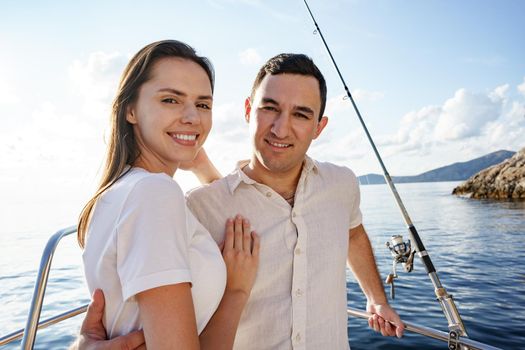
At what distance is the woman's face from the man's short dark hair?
0.84 meters

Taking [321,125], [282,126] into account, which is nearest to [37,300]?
[282,126]

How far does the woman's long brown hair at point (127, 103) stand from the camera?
1662 millimetres

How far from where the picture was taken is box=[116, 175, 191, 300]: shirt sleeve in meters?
1.27

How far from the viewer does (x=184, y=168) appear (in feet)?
9.78

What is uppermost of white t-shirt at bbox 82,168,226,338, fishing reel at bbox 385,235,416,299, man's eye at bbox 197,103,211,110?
man's eye at bbox 197,103,211,110

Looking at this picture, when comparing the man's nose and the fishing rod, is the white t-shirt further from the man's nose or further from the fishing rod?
the fishing rod

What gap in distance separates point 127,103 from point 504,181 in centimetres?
4280

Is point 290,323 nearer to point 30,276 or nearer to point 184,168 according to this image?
point 184,168

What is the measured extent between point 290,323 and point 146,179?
1224 mm

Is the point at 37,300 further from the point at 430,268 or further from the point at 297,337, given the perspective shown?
the point at 430,268

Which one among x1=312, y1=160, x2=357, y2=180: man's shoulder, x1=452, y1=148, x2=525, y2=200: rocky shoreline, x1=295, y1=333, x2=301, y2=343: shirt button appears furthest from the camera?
x1=452, y1=148, x2=525, y2=200: rocky shoreline

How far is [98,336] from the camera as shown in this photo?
1457 mm

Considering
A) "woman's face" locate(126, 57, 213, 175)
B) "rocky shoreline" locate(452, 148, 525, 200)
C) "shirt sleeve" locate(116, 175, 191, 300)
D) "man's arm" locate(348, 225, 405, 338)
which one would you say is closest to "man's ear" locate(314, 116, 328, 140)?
"man's arm" locate(348, 225, 405, 338)

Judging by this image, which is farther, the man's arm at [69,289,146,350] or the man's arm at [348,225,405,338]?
the man's arm at [348,225,405,338]
